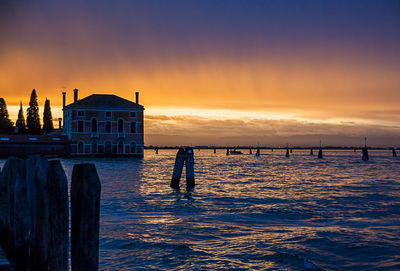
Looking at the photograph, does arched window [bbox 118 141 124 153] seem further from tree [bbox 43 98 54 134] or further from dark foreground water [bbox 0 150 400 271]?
dark foreground water [bbox 0 150 400 271]

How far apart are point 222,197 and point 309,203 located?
332cm

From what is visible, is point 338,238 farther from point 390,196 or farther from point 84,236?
point 390,196

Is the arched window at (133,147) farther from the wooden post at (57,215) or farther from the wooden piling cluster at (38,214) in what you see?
the wooden post at (57,215)

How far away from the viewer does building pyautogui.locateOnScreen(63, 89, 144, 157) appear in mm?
49406

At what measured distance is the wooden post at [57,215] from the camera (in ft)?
11.0

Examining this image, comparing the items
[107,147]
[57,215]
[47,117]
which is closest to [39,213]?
[57,215]

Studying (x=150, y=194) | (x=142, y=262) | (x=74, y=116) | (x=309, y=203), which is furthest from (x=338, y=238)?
(x=74, y=116)

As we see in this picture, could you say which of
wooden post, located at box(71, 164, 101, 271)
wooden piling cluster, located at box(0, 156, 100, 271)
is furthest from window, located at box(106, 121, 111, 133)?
wooden post, located at box(71, 164, 101, 271)

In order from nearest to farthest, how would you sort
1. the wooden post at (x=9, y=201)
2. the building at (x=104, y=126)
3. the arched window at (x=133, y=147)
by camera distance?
the wooden post at (x=9, y=201) < the building at (x=104, y=126) < the arched window at (x=133, y=147)

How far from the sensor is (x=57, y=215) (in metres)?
3.36

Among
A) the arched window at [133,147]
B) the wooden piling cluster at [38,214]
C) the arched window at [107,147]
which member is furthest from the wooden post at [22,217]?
the arched window at [133,147]

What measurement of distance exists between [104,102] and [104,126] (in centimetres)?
342

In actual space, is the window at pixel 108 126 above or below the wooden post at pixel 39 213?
above

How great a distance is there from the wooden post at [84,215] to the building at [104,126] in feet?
159
